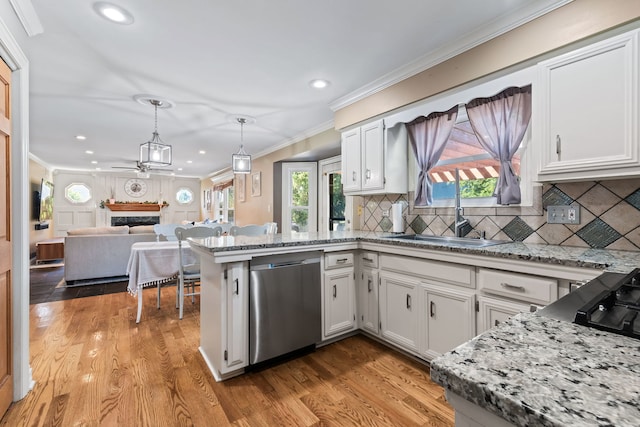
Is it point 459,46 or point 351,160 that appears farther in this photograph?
point 351,160

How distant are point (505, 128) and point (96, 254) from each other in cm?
547

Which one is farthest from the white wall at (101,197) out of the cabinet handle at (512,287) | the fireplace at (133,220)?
the cabinet handle at (512,287)

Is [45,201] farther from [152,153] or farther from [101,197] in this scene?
[152,153]

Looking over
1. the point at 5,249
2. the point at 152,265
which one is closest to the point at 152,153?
the point at 152,265

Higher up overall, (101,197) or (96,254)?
(101,197)

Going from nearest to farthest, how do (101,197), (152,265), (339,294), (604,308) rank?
1. (604,308)
2. (339,294)
3. (152,265)
4. (101,197)

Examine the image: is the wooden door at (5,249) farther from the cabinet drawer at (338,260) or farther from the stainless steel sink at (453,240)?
the stainless steel sink at (453,240)

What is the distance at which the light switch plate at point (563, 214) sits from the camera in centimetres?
183

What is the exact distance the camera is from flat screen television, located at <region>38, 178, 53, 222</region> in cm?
700

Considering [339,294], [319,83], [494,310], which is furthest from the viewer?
[319,83]

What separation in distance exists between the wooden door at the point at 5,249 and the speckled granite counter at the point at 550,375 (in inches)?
87.7

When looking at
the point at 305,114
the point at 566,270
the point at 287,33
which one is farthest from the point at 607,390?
the point at 305,114

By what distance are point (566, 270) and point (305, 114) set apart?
3135 millimetres

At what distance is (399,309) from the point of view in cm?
226
